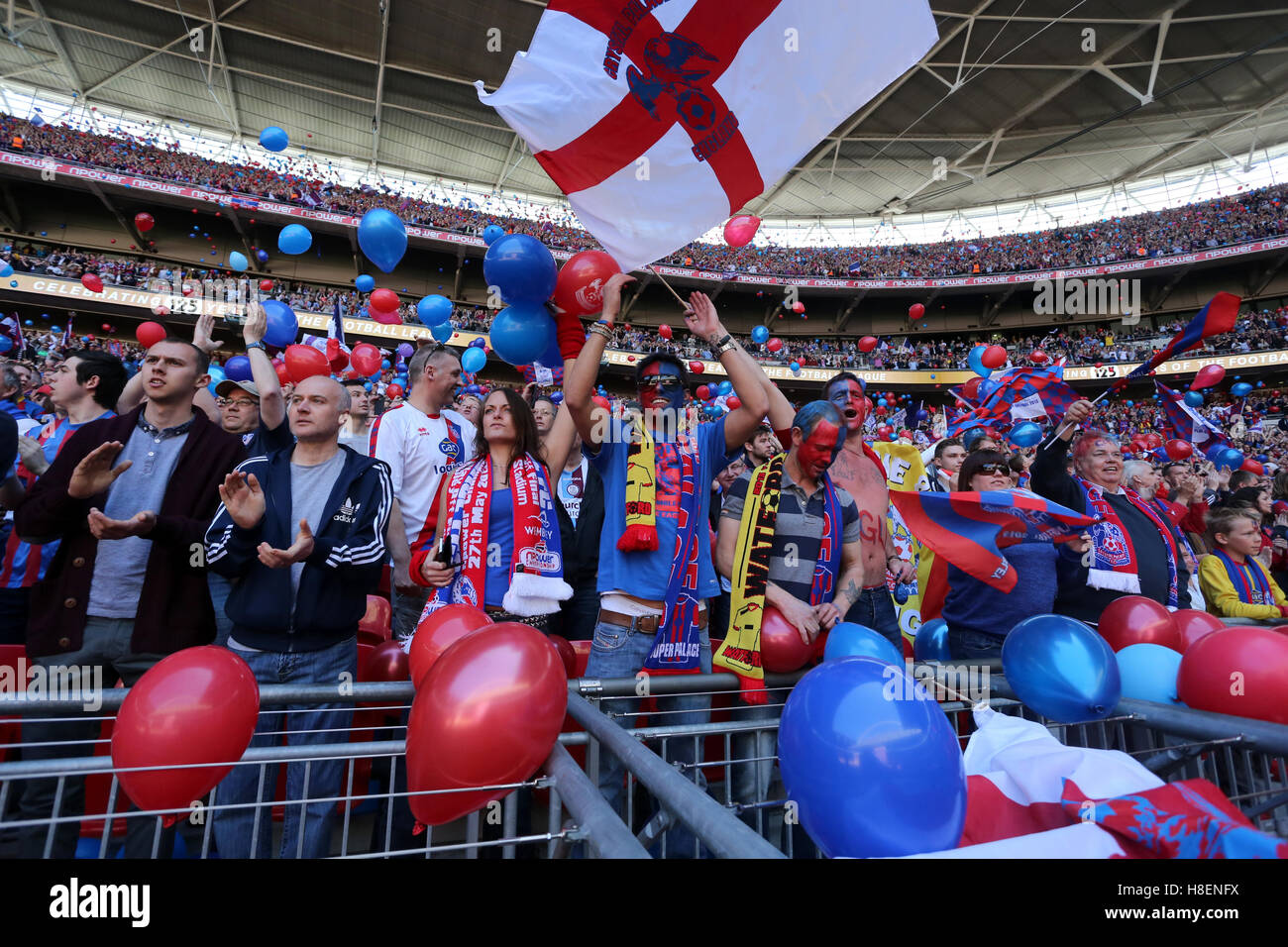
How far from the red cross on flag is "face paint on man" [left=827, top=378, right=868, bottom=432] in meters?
1.04

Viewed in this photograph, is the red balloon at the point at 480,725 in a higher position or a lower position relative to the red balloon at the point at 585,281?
lower

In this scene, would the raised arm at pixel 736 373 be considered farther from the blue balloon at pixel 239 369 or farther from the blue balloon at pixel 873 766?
the blue balloon at pixel 239 369

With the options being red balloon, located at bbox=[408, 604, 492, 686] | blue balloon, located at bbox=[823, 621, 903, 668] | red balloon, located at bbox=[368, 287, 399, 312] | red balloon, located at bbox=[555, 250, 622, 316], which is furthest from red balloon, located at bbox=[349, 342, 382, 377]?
blue balloon, located at bbox=[823, 621, 903, 668]

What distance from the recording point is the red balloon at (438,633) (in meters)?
1.83

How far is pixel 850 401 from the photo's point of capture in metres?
3.11

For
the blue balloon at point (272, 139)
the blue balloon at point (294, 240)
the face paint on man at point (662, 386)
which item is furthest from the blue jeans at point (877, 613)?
the blue balloon at point (272, 139)

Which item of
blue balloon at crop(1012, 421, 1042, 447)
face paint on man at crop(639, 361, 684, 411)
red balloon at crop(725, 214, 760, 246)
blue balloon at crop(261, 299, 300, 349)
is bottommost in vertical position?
face paint on man at crop(639, 361, 684, 411)

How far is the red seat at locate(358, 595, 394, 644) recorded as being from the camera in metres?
3.09

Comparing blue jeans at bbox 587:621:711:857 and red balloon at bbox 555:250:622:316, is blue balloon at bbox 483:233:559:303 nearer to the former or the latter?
red balloon at bbox 555:250:622:316

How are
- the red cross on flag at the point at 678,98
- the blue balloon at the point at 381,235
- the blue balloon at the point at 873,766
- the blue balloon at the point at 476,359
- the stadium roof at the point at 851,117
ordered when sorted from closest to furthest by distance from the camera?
the blue balloon at the point at 873,766, the red cross on flag at the point at 678,98, the blue balloon at the point at 381,235, the blue balloon at the point at 476,359, the stadium roof at the point at 851,117

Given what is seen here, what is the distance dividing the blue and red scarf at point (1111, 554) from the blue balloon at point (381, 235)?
17.2 ft

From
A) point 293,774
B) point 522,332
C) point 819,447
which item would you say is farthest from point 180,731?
point 522,332

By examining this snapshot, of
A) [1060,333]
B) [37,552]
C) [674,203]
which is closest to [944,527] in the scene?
[674,203]

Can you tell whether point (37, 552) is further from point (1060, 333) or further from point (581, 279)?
point (1060, 333)
